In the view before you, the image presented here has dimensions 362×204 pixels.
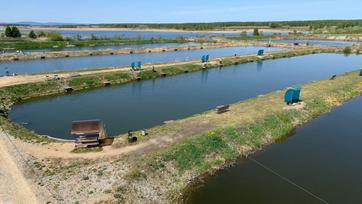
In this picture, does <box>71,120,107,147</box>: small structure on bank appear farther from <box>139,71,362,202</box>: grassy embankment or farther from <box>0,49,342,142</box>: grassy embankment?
<box>139,71,362,202</box>: grassy embankment

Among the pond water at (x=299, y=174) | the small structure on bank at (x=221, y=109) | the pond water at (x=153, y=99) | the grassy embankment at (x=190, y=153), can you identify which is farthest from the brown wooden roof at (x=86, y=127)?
the small structure on bank at (x=221, y=109)

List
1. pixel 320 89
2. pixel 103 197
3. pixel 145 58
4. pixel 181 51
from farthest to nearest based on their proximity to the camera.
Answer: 1. pixel 181 51
2. pixel 145 58
3. pixel 320 89
4. pixel 103 197

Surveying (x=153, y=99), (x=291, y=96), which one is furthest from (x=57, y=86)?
(x=291, y=96)

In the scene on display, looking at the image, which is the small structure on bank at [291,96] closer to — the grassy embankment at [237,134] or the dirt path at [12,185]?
the grassy embankment at [237,134]

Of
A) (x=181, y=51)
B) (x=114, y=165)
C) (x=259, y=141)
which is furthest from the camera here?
(x=181, y=51)

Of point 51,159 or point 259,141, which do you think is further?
point 259,141

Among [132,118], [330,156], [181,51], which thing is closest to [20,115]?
[132,118]

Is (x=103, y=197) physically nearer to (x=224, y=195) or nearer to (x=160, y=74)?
(x=224, y=195)
